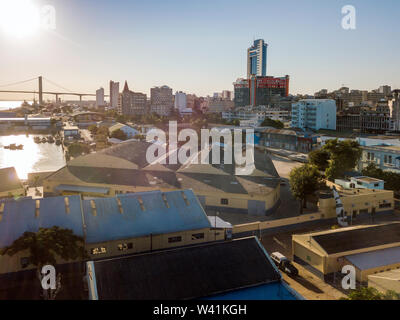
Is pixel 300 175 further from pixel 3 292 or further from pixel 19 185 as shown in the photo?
pixel 19 185

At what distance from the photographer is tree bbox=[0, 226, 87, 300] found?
438 cm

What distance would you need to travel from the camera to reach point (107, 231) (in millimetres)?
5359

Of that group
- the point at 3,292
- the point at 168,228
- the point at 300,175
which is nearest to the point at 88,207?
the point at 168,228

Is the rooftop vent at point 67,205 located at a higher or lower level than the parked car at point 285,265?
higher

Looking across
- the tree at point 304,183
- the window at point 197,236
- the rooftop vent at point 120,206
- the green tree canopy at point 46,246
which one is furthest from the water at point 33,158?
the tree at point 304,183

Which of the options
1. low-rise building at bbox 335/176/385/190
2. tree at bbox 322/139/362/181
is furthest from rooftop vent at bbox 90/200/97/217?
tree at bbox 322/139/362/181

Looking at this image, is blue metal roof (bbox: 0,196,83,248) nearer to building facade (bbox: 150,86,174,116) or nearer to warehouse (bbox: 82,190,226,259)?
warehouse (bbox: 82,190,226,259)

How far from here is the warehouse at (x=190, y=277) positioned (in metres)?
3.79

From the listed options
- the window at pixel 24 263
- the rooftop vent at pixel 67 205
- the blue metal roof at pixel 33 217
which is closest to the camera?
the window at pixel 24 263

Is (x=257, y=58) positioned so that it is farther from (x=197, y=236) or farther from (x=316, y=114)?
(x=197, y=236)

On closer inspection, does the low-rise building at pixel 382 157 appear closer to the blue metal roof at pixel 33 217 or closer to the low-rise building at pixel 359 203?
the low-rise building at pixel 359 203

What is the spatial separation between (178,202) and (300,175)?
337 centimetres

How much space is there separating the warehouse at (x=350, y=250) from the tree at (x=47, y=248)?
11.6 feet

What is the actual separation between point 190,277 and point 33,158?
58.5 feet
